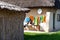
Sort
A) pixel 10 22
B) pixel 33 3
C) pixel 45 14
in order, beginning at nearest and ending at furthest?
pixel 10 22 < pixel 45 14 < pixel 33 3

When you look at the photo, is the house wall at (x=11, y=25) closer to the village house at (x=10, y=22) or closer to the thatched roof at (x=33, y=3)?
the village house at (x=10, y=22)

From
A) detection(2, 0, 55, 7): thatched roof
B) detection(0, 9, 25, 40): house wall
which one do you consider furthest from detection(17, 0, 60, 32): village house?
detection(0, 9, 25, 40): house wall

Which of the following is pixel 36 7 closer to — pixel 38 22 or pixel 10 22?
pixel 38 22

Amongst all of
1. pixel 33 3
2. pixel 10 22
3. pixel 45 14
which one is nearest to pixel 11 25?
pixel 10 22

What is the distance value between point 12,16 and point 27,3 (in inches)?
704

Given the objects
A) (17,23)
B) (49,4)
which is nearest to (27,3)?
(49,4)

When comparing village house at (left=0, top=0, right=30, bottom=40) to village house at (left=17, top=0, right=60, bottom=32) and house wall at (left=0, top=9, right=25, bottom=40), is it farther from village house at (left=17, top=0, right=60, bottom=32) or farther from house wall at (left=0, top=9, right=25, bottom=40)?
village house at (left=17, top=0, right=60, bottom=32)

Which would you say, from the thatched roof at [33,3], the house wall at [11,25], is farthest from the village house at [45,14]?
the house wall at [11,25]

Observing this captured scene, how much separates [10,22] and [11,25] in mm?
151

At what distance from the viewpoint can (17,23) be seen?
13266mm

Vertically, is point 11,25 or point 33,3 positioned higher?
point 33,3

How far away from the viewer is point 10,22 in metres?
12.5

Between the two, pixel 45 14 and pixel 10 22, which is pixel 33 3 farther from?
pixel 10 22

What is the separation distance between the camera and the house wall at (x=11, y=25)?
11.9 m
